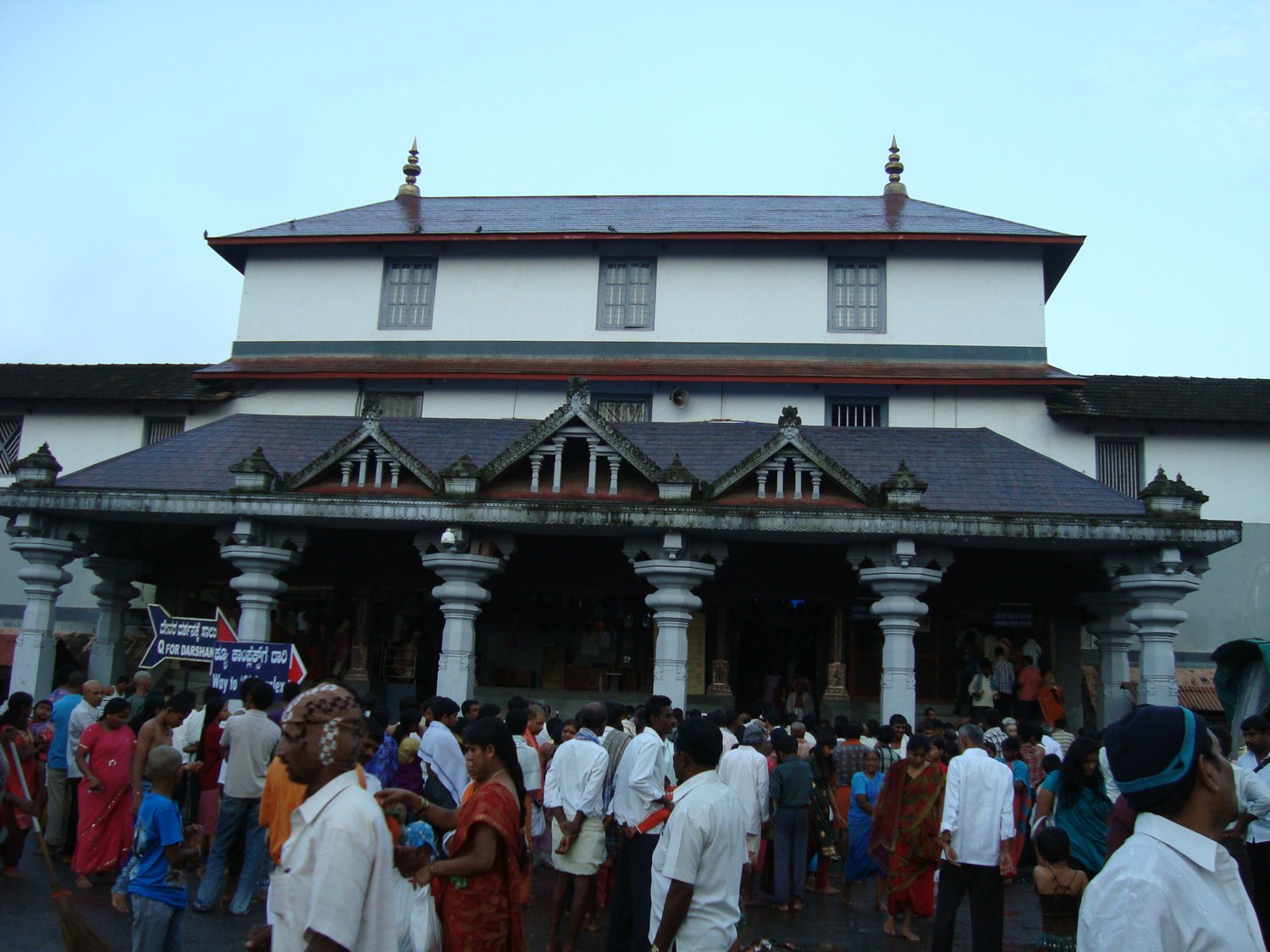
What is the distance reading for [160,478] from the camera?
60.1 ft

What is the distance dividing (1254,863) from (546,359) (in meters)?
17.6

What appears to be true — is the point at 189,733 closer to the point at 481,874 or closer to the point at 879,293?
the point at 481,874

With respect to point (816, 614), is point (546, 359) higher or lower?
higher

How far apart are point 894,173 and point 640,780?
23.6m

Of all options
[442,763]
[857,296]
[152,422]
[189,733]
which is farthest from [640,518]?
[152,422]

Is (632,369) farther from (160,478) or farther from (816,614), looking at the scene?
(160,478)

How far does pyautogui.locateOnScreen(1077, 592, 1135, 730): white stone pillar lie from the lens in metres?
17.5

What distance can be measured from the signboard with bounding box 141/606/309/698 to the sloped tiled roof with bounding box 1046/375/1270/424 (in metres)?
15.8

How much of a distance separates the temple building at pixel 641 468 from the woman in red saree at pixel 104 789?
6.55 m

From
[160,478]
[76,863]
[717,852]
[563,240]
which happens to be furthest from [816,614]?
[717,852]

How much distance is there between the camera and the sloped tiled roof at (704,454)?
17234 mm

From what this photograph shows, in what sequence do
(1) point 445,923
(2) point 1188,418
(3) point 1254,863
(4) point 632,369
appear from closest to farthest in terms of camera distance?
(1) point 445,923, (3) point 1254,863, (2) point 1188,418, (4) point 632,369

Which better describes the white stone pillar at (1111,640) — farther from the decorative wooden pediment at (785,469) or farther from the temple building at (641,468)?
the decorative wooden pediment at (785,469)

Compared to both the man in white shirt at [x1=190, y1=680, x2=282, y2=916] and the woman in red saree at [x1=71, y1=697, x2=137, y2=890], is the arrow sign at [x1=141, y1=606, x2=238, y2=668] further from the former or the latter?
the man in white shirt at [x1=190, y1=680, x2=282, y2=916]
